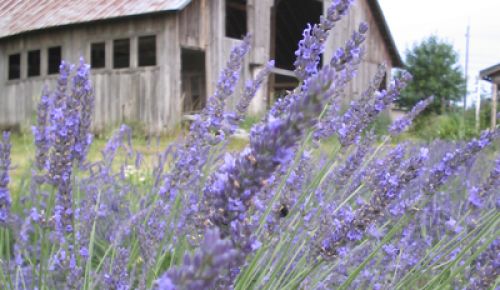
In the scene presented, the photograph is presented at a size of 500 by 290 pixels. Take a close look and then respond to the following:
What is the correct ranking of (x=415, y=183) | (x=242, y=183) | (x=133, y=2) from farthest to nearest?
(x=133, y=2) < (x=415, y=183) < (x=242, y=183)

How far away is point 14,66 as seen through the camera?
15.6 metres

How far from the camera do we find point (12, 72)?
15.6 meters

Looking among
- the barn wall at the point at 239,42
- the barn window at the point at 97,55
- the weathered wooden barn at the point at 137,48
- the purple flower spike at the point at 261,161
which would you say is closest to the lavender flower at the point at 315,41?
the purple flower spike at the point at 261,161

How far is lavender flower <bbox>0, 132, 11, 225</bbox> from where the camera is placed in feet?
5.33

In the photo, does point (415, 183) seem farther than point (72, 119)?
Yes

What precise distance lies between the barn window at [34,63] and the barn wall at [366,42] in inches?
300

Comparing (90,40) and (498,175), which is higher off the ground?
(90,40)

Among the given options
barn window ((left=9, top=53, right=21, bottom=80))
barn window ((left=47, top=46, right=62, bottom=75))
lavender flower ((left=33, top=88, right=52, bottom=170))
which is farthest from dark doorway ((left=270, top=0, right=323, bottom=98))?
lavender flower ((left=33, top=88, right=52, bottom=170))

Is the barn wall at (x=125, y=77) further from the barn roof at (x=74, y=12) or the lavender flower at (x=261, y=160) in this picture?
the lavender flower at (x=261, y=160)

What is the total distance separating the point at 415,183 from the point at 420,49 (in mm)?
40660

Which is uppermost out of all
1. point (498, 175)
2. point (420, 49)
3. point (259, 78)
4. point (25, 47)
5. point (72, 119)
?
point (420, 49)

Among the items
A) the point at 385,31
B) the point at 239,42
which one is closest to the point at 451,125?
the point at 385,31

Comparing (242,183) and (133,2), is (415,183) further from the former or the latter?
(133,2)

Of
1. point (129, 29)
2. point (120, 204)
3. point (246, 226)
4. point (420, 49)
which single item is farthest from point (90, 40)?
point (420, 49)
